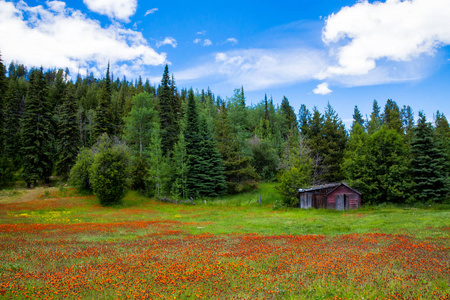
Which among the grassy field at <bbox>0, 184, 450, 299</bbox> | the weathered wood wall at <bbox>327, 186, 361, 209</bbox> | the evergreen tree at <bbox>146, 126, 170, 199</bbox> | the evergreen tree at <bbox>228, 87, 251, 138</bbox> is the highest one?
the evergreen tree at <bbox>228, 87, 251, 138</bbox>

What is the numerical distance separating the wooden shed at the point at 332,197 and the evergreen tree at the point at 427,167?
8899 millimetres

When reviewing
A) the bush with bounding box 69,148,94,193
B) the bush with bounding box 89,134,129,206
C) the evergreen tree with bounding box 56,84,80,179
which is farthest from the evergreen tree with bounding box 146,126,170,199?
the evergreen tree with bounding box 56,84,80,179

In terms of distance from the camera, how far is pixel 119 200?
1667 inches

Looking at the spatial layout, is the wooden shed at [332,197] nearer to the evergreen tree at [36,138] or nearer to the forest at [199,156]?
the forest at [199,156]

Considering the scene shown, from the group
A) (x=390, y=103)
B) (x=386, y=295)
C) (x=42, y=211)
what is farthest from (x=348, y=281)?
(x=390, y=103)

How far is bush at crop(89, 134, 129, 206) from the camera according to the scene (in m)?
40.2

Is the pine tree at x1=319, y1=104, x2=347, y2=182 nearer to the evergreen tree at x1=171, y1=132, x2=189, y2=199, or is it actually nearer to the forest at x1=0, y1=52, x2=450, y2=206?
the forest at x1=0, y1=52, x2=450, y2=206

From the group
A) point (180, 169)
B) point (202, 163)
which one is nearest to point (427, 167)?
point (202, 163)

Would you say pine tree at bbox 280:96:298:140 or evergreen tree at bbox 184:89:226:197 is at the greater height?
pine tree at bbox 280:96:298:140

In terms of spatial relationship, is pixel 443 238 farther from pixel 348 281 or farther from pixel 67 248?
pixel 67 248

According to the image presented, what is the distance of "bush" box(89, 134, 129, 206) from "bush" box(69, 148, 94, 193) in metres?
5.15

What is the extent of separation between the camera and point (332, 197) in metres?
39.0

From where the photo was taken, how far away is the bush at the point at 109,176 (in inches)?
1585

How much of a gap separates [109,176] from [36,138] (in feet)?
76.5
